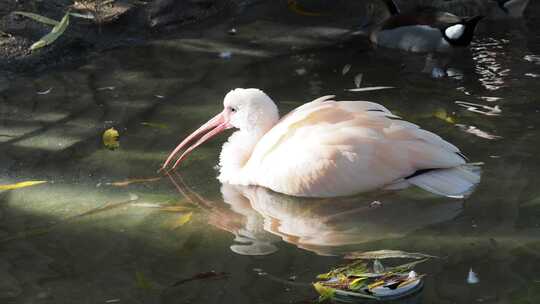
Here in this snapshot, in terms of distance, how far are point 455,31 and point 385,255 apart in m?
3.86

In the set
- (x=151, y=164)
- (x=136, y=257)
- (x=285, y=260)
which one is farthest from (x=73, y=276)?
(x=151, y=164)

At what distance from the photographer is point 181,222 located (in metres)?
4.32

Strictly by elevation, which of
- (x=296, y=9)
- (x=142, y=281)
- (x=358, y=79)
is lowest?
(x=142, y=281)

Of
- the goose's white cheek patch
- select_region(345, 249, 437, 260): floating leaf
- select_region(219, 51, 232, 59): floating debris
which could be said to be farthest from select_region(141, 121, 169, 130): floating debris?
the goose's white cheek patch

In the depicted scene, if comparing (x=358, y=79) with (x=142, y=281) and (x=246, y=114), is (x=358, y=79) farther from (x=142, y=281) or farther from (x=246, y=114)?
(x=142, y=281)

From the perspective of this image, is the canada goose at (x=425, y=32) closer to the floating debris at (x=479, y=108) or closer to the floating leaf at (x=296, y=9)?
the floating leaf at (x=296, y=9)

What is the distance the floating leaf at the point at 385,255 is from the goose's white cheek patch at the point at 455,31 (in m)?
3.79

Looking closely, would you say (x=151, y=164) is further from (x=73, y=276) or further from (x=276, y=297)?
(x=276, y=297)

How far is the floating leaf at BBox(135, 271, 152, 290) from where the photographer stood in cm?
370

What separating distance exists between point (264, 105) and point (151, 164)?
30.3 inches

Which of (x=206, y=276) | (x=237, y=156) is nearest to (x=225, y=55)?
(x=237, y=156)

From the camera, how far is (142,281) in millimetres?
3742

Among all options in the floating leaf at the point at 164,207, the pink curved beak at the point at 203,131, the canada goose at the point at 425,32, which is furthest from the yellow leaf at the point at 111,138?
the canada goose at the point at 425,32

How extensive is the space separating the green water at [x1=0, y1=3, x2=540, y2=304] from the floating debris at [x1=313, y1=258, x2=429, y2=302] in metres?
0.07
